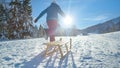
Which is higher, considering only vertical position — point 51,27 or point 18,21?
point 18,21

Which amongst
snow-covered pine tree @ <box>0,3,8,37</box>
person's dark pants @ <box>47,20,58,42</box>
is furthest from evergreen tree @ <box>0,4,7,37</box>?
person's dark pants @ <box>47,20,58,42</box>

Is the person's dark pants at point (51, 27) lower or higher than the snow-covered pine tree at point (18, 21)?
lower

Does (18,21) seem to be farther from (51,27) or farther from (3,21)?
(51,27)

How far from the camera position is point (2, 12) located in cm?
4509

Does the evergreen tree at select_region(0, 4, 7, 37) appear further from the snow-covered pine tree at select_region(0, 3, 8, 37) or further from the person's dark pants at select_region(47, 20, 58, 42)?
the person's dark pants at select_region(47, 20, 58, 42)

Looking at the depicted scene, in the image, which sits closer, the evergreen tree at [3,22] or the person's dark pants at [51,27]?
the person's dark pants at [51,27]

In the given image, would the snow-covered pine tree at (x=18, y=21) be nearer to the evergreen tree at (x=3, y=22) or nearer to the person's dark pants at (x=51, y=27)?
the evergreen tree at (x=3, y=22)

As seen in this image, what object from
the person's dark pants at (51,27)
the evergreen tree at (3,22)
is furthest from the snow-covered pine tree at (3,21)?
the person's dark pants at (51,27)

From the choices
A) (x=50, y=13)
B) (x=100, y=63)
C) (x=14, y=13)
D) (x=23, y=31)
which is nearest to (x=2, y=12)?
(x=14, y=13)

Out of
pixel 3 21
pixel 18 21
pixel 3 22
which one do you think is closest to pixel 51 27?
pixel 18 21

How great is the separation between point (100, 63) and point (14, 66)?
3.18 meters

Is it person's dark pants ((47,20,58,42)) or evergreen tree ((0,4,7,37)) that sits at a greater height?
evergreen tree ((0,4,7,37))

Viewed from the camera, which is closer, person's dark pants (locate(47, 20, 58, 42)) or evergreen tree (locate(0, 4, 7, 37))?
person's dark pants (locate(47, 20, 58, 42))

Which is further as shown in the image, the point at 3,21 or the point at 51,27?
the point at 3,21
